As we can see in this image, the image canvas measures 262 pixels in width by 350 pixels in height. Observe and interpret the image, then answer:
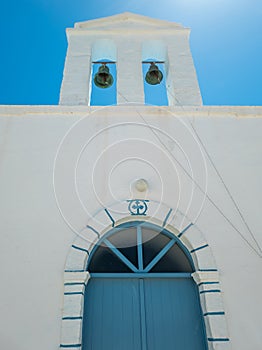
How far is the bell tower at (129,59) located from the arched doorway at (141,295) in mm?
2448

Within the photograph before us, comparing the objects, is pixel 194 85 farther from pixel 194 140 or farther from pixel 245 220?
pixel 245 220

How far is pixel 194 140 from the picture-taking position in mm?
4820

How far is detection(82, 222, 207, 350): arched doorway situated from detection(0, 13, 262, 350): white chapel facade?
0.01 meters

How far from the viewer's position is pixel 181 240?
4043 mm

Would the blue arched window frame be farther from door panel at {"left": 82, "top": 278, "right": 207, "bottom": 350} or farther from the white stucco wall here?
the white stucco wall

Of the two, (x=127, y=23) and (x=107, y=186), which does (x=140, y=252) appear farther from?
(x=127, y=23)

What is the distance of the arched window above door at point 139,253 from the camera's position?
3.95 metres

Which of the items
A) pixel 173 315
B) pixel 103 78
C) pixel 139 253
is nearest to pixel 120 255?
pixel 139 253

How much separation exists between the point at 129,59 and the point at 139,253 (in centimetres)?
361

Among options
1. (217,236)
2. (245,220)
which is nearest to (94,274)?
(217,236)

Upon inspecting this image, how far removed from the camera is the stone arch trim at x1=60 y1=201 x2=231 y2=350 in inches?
132

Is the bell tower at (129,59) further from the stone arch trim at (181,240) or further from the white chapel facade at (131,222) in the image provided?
the stone arch trim at (181,240)

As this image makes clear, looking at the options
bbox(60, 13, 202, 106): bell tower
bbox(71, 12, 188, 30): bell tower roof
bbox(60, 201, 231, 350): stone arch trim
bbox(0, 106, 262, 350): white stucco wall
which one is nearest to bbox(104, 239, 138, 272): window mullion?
bbox(60, 201, 231, 350): stone arch trim

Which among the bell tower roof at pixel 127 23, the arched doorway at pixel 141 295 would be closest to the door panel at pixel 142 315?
the arched doorway at pixel 141 295
